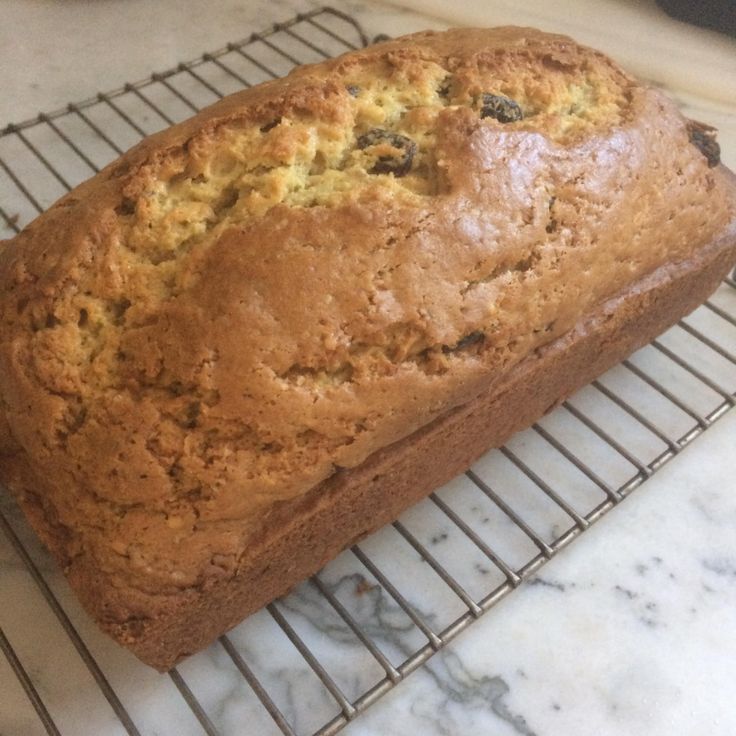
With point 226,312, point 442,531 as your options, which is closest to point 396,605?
point 442,531

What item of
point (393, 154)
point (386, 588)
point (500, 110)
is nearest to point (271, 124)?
point (393, 154)

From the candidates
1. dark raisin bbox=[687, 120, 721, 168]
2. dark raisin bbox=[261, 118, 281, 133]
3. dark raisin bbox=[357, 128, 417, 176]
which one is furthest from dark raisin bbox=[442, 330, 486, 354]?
dark raisin bbox=[687, 120, 721, 168]

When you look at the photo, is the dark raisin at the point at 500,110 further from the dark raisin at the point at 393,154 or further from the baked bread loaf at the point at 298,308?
the dark raisin at the point at 393,154

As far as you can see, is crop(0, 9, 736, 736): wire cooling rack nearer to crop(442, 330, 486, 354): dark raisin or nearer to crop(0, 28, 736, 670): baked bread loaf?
crop(0, 28, 736, 670): baked bread loaf

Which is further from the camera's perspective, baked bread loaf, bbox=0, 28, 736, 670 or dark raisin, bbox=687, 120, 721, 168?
dark raisin, bbox=687, 120, 721, 168

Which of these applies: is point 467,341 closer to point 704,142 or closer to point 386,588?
point 386,588
